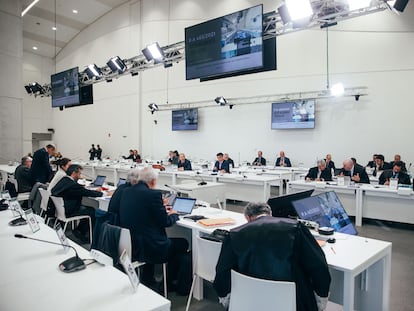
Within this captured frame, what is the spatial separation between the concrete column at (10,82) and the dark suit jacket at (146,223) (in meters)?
8.27

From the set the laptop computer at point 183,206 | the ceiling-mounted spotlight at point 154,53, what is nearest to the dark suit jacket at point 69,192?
the laptop computer at point 183,206

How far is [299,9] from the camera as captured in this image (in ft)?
15.5

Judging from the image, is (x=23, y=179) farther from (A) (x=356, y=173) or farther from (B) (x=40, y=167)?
(A) (x=356, y=173)

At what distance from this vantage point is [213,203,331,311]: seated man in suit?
1591 millimetres

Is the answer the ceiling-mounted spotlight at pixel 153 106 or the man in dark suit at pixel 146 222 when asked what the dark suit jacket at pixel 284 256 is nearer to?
the man in dark suit at pixel 146 222

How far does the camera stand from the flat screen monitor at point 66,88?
8.86m

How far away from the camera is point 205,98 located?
40.5ft

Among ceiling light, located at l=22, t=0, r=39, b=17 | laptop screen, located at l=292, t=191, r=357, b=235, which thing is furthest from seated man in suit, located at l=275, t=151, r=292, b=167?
ceiling light, located at l=22, t=0, r=39, b=17

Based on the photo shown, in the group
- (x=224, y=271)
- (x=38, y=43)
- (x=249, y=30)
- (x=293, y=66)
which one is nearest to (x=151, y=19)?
(x=293, y=66)

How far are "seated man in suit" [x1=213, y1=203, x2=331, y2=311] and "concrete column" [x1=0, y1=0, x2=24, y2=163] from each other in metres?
9.58

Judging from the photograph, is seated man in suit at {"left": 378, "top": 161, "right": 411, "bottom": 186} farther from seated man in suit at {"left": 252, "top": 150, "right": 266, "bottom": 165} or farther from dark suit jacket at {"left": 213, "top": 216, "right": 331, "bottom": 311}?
dark suit jacket at {"left": 213, "top": 216, "right": 331, "bottom": 311}

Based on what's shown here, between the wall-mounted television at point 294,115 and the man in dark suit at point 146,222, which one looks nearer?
the man in dark suit at point 146,222

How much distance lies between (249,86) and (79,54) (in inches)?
405

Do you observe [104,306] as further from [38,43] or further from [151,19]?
[38,43]
